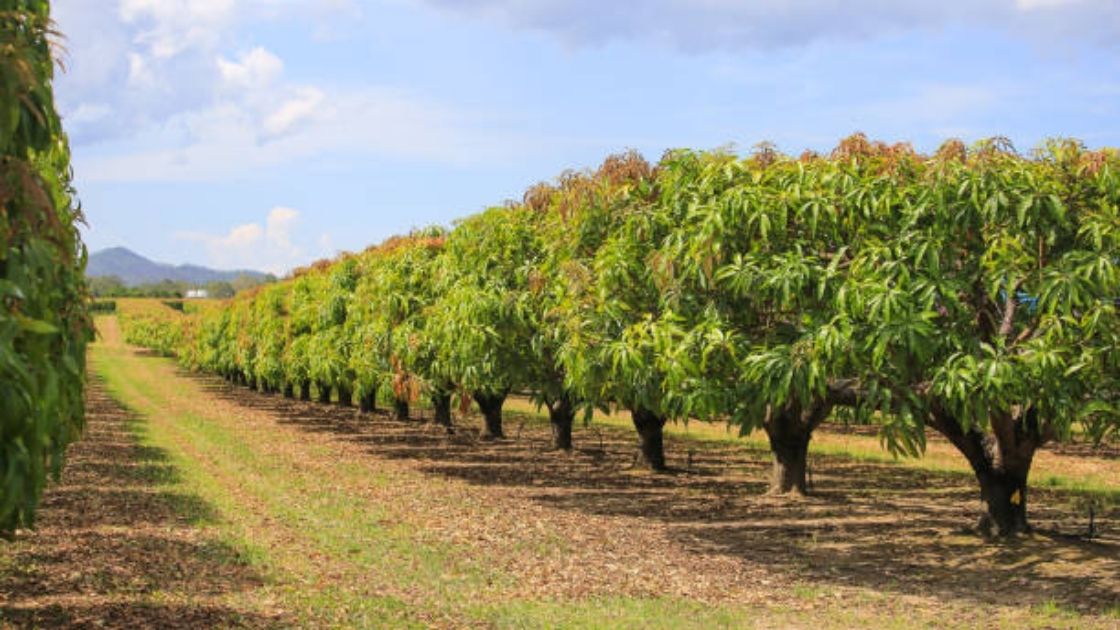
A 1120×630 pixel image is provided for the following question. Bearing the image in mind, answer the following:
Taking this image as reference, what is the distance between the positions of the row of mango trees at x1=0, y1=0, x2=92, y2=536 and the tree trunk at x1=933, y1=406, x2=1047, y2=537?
1208cm

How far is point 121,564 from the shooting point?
476 inches

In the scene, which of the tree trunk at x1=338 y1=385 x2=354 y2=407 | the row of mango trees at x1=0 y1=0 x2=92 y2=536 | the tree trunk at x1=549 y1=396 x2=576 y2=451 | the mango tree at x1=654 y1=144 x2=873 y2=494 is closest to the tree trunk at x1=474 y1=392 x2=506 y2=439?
the tree trunk at x1=549 y1=396 x2=576 y2=451

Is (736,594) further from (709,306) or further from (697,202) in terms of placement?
(697,202)

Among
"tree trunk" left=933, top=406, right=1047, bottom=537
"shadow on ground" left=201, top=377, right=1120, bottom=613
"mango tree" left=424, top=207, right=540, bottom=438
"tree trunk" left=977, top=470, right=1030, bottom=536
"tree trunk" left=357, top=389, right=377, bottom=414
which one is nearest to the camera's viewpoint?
"shadow on ground" left=201, top=377, right=1120, bottom=613

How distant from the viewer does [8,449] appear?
4551 millimetres

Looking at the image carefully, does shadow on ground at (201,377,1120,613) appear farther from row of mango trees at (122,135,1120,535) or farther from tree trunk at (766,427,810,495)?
row of mango trees at (122,135,1120,535)

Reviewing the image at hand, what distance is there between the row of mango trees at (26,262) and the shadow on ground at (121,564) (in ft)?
13.2

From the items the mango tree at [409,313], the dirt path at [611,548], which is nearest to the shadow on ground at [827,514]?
the dirt path at [611,548]

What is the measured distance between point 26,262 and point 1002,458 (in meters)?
14.0

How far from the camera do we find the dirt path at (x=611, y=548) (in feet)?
36.2

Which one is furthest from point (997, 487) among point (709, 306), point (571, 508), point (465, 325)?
point (465, 325)

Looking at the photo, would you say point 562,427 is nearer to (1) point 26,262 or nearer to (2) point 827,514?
(2) point 827,514

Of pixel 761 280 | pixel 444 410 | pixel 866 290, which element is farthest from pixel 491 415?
pixel 866 290

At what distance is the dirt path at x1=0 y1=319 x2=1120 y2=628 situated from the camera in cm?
1105
